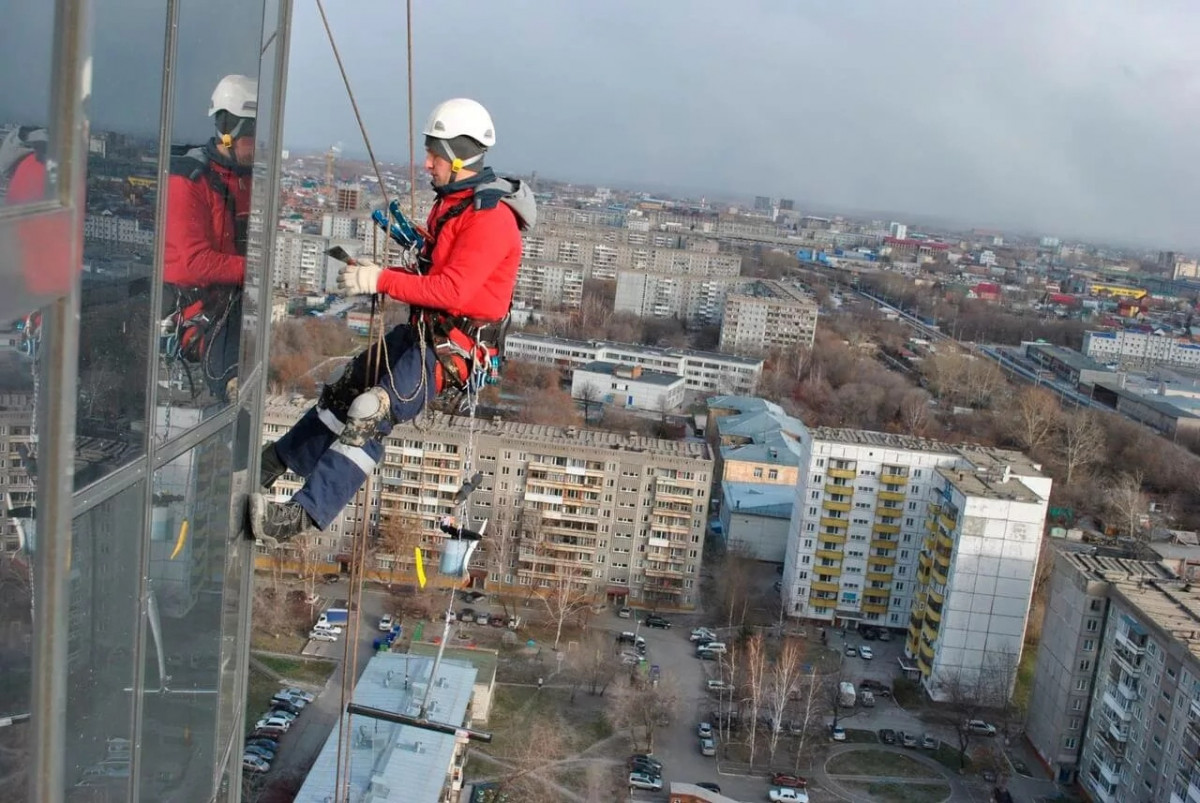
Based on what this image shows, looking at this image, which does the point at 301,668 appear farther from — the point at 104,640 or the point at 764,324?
the point at 764,324

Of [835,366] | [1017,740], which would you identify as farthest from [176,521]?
[835,366]

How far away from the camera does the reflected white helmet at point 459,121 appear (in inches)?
84.7

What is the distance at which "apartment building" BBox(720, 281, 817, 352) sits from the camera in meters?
26.6

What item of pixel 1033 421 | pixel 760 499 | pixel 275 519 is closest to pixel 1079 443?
pixel 1033 421

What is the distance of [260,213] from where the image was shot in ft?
4.95

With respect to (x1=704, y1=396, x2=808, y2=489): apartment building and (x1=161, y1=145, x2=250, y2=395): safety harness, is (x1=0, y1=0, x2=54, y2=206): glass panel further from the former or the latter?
(x1=704, y1=396, x2=808, y2=489): apartment building

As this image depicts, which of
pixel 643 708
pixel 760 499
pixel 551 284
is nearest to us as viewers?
pixel 643 708

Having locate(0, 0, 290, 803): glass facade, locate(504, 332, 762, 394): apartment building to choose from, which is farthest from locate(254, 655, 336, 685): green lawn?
locate(504, 332, 762, 394): apartment building

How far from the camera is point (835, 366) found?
2422 cm

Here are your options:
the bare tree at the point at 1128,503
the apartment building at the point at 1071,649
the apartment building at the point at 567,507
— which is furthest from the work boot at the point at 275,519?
the bare tree at the point at 1128,503

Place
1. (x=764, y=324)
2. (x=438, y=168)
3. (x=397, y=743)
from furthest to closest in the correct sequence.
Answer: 1. (x=764, y=324)
2. (x=397, y=743)
3. (x=438, y=168)

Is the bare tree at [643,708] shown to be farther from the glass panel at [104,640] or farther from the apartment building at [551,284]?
the apartment building at [551,284]

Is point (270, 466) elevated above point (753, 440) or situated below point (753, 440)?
above

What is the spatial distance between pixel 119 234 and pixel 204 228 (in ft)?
0.80
